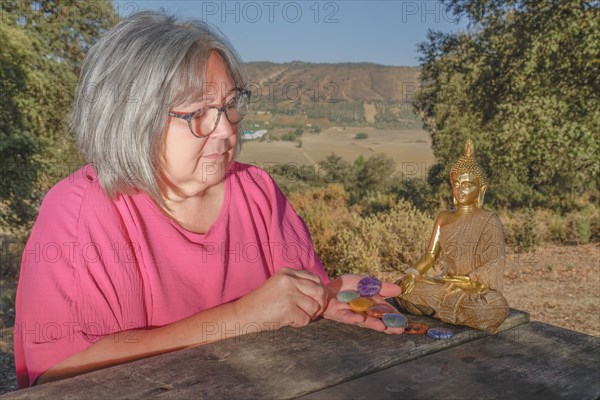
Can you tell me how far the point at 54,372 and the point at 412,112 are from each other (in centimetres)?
1497

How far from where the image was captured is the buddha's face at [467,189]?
1908mm

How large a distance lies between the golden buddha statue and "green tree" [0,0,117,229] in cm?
740

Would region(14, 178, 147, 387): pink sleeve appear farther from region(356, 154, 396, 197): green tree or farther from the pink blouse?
region(356, 154, 396, 197): green tree

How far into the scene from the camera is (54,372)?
1530 mm

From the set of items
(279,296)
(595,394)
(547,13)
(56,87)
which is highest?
(547,13)

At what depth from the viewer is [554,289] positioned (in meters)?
7.29

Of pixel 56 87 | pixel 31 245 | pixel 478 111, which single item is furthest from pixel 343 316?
pixel 478 111

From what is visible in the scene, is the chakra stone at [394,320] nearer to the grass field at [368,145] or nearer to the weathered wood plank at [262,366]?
the weathered wood plank at [262,366]

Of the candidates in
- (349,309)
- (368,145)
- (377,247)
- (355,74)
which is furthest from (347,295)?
(355,74)

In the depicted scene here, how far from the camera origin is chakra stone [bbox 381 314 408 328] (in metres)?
1.72

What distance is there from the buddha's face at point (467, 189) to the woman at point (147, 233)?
1.22 ft

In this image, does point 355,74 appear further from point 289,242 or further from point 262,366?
point 262,366

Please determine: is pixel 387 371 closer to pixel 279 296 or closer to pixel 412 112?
pixel 279 296

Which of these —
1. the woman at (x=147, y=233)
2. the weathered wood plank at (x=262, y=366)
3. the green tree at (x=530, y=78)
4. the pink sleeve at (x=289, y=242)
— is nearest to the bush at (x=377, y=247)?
the green tree at (x=530, y=78)
